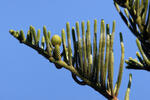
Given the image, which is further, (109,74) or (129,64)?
(129,64)

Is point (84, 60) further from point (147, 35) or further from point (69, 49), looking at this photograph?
point (147, 35)

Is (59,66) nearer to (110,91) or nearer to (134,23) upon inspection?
(110,91)

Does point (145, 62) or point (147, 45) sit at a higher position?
point (147, 45)

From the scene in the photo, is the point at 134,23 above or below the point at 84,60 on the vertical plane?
above

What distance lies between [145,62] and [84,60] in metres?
0.86

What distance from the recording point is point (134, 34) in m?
2.60

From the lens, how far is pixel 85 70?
7.75ft

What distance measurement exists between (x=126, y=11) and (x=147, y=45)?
1.29ft

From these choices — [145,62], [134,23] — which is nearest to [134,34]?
[134,23]

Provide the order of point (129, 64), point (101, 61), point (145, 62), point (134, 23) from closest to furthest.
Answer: point (101, 61)
point (134, 23)
point (145, 62)
point (129, 64)

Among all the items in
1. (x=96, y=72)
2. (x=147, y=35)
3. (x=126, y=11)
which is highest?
(x=126, y=11)

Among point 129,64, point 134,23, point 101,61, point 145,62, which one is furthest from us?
point 129,64

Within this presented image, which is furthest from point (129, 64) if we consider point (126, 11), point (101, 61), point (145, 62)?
point (101, 61)

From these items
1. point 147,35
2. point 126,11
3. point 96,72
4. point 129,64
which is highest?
point 126,11
